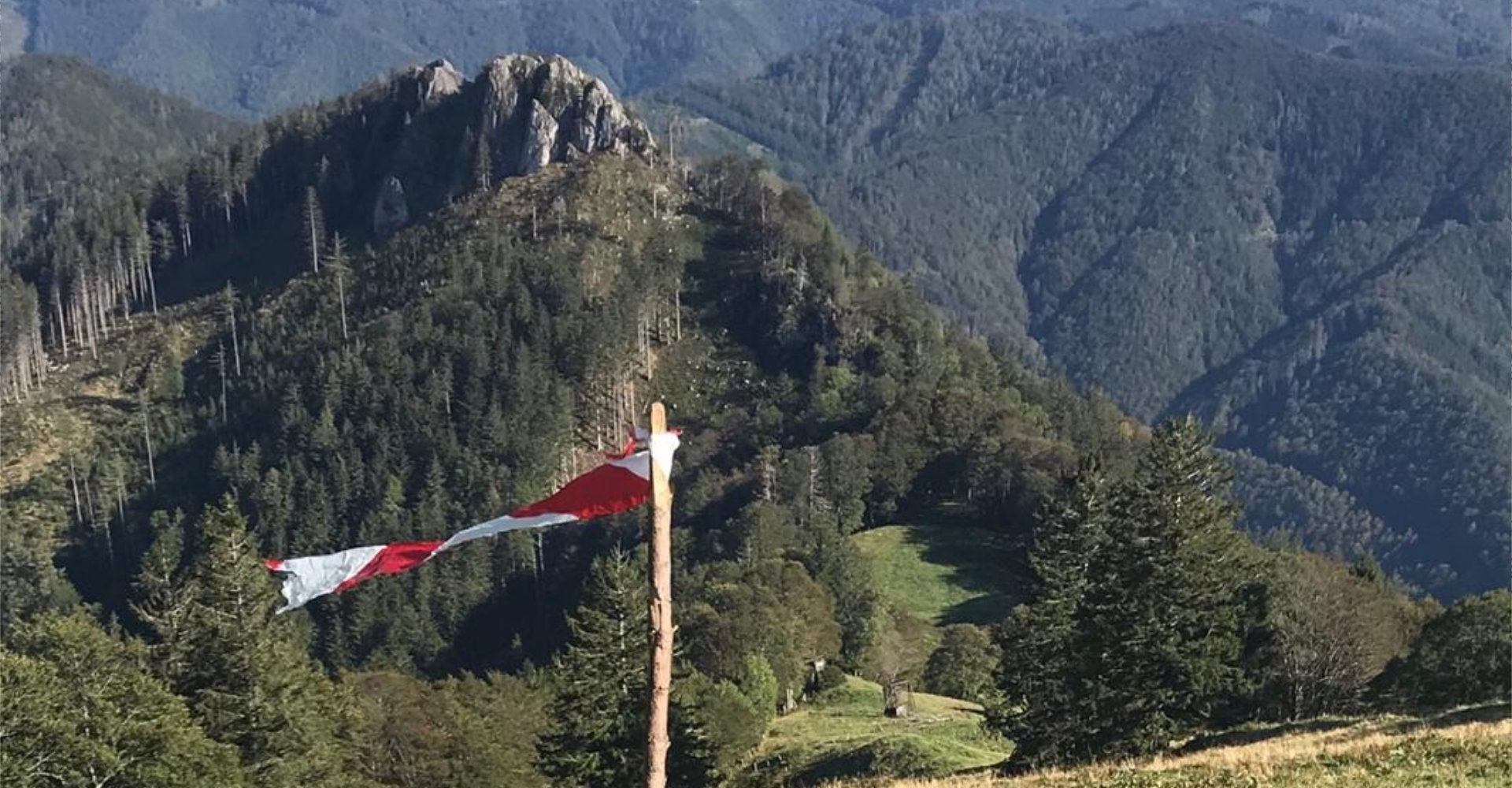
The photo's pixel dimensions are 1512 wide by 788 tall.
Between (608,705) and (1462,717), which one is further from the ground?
(608,705)

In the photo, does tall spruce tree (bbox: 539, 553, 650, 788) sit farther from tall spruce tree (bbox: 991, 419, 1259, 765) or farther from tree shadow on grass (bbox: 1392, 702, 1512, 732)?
tree shadow on grass (bbox: 1392, 702, 1512, 732)

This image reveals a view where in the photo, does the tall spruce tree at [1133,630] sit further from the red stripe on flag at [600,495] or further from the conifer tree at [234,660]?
the red stripe on flag at [600,495]

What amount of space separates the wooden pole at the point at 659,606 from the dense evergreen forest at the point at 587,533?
2120cm

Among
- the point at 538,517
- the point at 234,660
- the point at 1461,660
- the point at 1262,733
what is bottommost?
the point at 1262,733

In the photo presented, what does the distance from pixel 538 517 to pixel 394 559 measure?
8.67 ft

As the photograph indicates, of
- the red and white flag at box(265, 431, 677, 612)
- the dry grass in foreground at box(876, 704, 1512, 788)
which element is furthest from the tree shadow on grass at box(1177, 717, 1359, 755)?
the red and white flag at box(265, 431, 677, 612)

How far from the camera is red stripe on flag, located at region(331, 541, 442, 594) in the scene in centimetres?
1916

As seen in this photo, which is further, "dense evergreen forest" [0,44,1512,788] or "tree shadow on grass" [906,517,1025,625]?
"tree shadow on grass" [906,517,1025,625]

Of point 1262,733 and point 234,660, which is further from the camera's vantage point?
point 1262,733

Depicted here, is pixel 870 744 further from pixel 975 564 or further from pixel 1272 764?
pixel 975 564

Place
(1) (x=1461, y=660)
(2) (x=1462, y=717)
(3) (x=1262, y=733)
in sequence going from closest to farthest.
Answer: (2) (x=1462, y=717)
(3) (x=1262, y=733)
(1) (x=1461, y=660)

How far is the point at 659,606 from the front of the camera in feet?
59.5

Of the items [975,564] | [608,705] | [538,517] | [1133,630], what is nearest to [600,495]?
[538,517]

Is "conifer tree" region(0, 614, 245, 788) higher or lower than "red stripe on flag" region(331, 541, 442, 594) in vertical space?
lower
